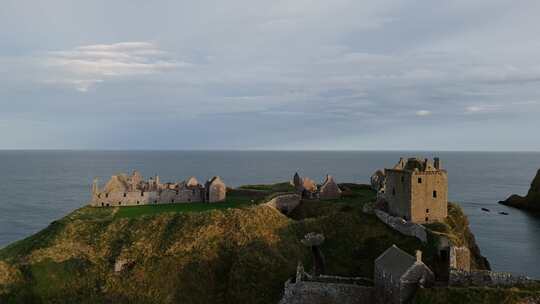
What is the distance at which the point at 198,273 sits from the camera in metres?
41.8

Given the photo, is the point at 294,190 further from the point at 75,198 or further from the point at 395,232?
the point at 75,198

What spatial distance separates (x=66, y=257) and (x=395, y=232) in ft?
107

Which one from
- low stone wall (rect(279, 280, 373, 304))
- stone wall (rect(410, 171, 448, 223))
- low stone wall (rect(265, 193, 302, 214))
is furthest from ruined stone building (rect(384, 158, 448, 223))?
low stone wall (rect(265, 193, 302, 214))

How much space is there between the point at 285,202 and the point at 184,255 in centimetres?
1855

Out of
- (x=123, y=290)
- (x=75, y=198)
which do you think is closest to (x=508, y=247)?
(x=123, y=290)

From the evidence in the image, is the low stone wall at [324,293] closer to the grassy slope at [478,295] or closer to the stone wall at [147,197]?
the grassy slope at [478,295]

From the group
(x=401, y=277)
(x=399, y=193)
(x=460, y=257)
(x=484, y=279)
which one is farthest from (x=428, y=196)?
(x=401, y=277)

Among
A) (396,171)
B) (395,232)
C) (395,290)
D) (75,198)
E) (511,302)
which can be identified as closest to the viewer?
(511,302)

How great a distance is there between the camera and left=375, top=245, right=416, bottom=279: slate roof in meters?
30.5

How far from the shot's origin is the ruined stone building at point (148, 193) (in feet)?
203

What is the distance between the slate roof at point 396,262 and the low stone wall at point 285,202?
25.3 m

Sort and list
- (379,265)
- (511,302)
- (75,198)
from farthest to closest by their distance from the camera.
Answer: (75,198)
(379,265)
(511,302)

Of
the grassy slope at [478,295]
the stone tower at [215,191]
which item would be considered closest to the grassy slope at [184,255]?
the grassy slope at [478,295]

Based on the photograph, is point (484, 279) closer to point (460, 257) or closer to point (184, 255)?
point (460, 257)
